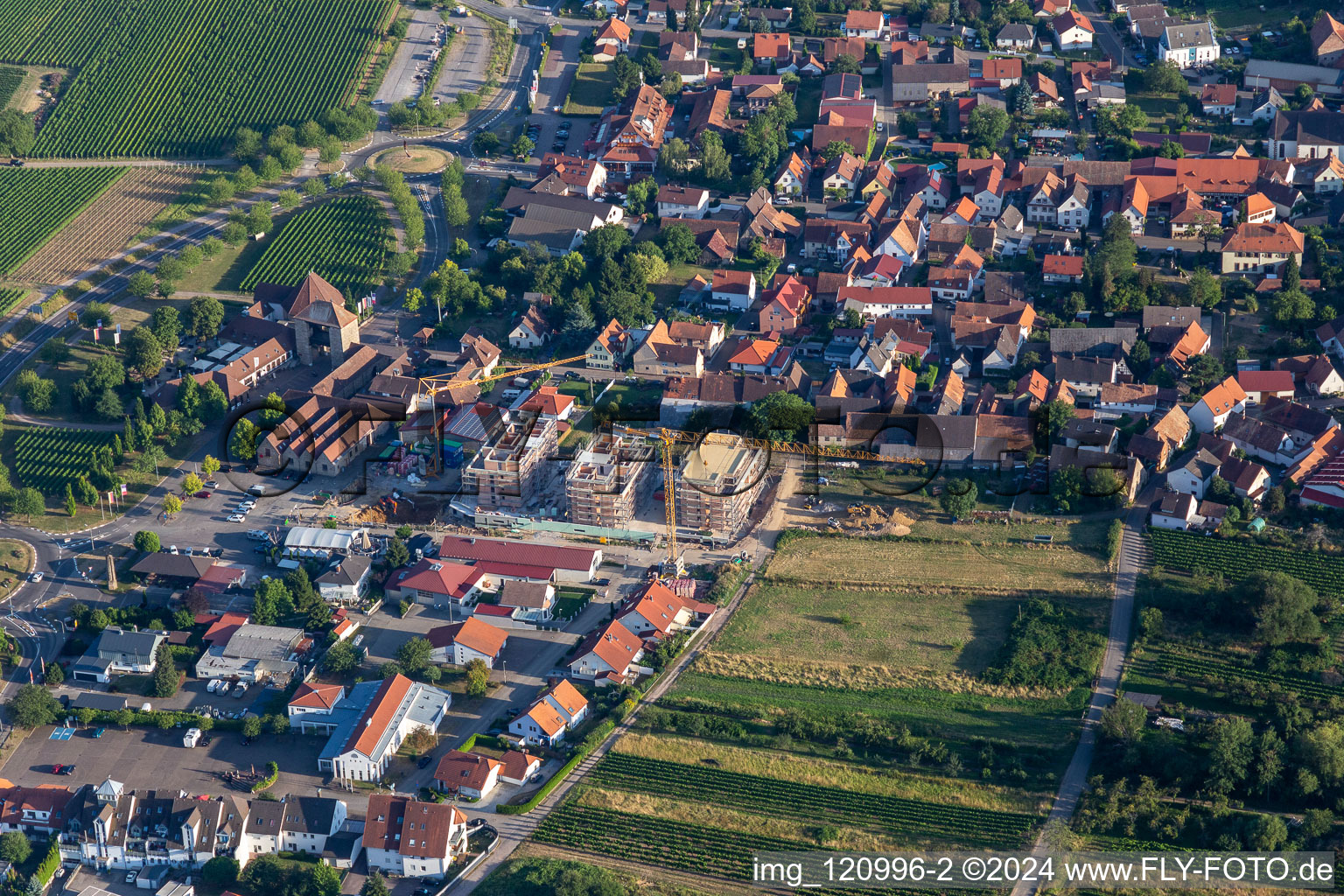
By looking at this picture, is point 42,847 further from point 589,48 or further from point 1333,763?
point 589,48

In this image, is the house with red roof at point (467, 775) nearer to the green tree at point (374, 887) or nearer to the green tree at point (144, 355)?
the green tree at point (374, 887)

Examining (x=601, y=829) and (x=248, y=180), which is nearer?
(x=601, y=829)

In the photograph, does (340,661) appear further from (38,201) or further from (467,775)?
(38,201)

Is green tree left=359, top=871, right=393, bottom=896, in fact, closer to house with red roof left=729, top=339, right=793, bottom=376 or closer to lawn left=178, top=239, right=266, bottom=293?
house with red roof left=729, top=339, right=793, bottom=376

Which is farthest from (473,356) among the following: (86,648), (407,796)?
(407,796)

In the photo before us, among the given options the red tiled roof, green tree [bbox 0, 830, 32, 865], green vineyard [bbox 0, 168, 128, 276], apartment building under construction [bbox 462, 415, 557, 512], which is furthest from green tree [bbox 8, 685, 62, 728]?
green vineyard [bbox 0, 168, 128, 276]

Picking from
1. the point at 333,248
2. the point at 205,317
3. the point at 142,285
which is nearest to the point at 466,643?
the point at 205,317

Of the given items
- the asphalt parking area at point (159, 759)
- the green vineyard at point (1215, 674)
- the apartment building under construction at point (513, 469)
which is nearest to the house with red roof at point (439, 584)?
the apartment building under construction at point (513, 469)
